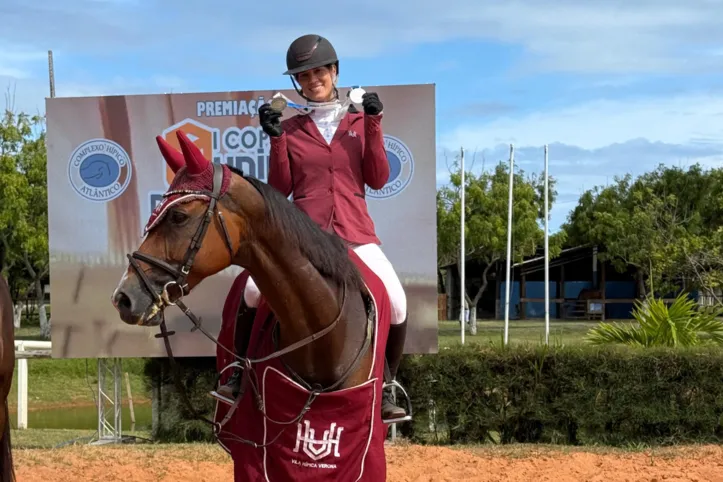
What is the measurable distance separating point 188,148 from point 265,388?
3.58ft

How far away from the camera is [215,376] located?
9570 mm

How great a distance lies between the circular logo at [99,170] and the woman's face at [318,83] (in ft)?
19.3

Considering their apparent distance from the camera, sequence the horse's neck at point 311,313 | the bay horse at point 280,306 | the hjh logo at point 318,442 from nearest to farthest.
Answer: the bay horse at point 280,306 → the horse's neck at point 311,313 → the hjh logo at point 318,442

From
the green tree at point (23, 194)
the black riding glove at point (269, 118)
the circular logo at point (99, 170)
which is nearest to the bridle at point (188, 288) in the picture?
the black riding glove at point (269, 118)

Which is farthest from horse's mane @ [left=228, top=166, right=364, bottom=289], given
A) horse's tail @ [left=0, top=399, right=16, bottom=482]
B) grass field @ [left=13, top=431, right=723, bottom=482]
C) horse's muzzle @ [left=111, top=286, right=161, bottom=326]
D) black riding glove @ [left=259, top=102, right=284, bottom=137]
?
grass field @ [left=13, top=431, right=723, bottom=482]

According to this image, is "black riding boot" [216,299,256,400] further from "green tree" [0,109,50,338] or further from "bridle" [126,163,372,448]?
"green tree" [0,109,50,338]

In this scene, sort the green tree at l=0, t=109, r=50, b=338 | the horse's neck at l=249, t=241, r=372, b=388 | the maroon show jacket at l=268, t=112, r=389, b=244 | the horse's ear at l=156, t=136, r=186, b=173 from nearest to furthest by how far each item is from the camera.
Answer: the horse's ear at l=156, t=136, r=186, b=173 → the horse's neck at l=249, t=241, r=372, b=388 → the maroon show jacket at l=268, t=112, r=389, b=244 → the green tree at l=0, t=109, r=50, b=338

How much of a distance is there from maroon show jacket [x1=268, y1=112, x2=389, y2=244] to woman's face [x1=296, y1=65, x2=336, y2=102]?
0.39 feet

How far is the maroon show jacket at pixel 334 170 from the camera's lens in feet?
12.4

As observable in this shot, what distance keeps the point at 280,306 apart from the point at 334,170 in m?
0.85

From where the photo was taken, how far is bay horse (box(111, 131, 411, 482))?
113 inches

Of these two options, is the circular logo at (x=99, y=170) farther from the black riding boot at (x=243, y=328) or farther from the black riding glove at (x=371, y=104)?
the black riding glove at (x=371, y=104)

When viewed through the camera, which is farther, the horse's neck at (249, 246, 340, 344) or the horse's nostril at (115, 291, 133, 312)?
the horse's neck at (249, 246, 340, 344)

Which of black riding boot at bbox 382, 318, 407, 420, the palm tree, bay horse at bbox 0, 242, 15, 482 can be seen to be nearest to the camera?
black riding boot at bbox 382, 318, 407, 420
